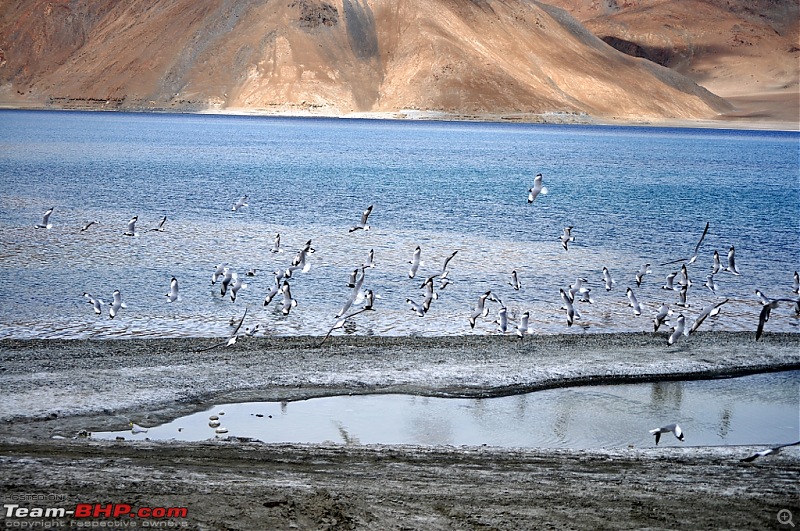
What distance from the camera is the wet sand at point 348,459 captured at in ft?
29.0

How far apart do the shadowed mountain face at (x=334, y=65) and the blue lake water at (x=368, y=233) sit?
260 feet

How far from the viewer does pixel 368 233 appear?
35.7 m

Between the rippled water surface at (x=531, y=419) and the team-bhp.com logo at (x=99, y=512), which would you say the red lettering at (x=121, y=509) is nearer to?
the team-bhp.com logo at (x=99, y=512)

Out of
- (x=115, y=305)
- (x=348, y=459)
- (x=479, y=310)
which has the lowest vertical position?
(x=348, y=459)

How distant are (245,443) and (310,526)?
306 centimetres

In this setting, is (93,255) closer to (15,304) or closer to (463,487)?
(15,304)

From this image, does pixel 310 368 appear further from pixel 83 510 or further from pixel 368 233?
pixel 368 233

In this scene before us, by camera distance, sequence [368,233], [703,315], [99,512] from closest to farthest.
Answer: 1. [99,512]
2. [703,315]
3. [368,233]

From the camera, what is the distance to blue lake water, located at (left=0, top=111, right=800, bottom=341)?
70.0 feet

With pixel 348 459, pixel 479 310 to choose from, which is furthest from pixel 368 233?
pixel 348 459

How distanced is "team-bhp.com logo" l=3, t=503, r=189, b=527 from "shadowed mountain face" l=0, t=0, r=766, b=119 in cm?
15919

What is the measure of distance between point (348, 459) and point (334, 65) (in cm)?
16345

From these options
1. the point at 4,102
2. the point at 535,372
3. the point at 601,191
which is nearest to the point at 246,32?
the point at 4,102

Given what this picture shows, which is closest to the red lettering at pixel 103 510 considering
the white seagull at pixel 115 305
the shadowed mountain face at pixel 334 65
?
the white seagull at pixel 115 305
